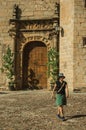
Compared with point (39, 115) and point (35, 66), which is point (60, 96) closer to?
point (39, 115)

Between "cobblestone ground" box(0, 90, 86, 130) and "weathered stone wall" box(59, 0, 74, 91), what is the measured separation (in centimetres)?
354

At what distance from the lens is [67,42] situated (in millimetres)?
17281

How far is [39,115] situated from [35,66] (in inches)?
377

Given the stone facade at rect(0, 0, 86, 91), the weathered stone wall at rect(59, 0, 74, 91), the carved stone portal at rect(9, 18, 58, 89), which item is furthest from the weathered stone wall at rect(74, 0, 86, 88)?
the carved stone portal at rect(9, 18, 58, 89)

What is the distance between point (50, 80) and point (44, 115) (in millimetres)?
8716

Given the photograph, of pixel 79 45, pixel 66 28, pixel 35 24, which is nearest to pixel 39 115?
pixel 79 45

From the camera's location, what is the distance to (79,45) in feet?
54.7

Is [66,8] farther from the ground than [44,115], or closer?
farther from the ground

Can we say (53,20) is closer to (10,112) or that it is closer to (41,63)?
(41,63)

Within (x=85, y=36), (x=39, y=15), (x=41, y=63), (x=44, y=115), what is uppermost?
(x=39, y=15)

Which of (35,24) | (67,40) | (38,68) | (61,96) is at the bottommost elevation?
(61,96)

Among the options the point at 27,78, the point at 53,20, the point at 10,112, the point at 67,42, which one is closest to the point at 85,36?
the point at 67,42

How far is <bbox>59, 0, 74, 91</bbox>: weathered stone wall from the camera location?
16812mm

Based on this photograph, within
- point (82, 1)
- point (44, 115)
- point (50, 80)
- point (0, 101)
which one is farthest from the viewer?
point (50, 80)
